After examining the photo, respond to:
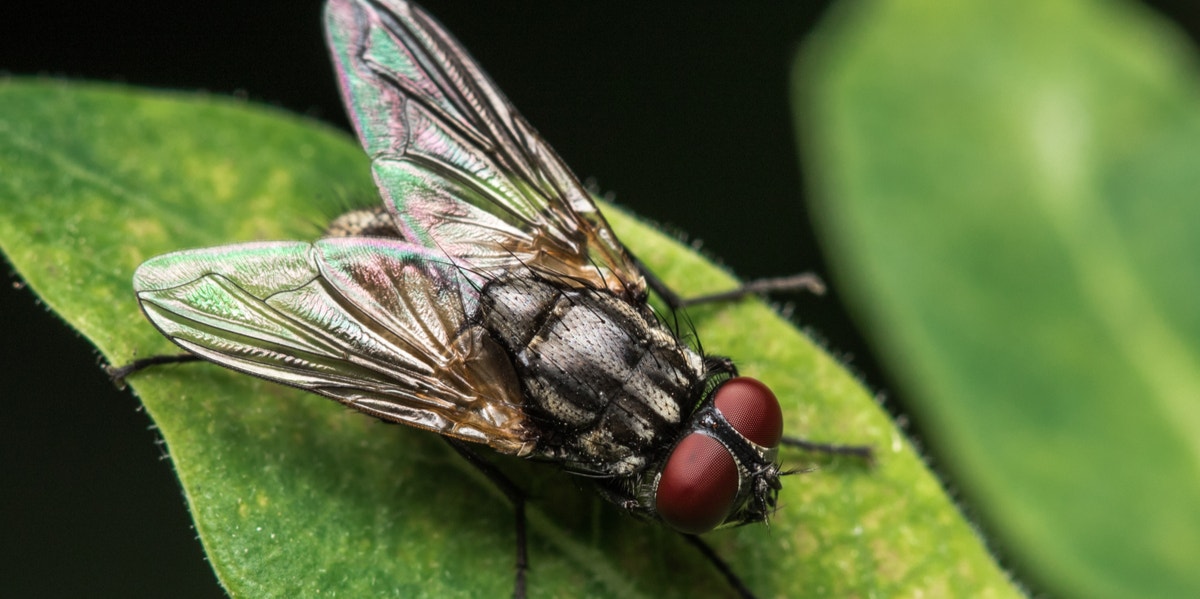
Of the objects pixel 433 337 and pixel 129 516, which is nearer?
pixel 433 337

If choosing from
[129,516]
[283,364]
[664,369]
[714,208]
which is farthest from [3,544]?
[714,208]

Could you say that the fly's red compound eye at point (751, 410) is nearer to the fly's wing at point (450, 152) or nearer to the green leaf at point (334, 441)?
the green leaf at point (334, 441)

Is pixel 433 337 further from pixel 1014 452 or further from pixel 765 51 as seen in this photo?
pixel 765 51

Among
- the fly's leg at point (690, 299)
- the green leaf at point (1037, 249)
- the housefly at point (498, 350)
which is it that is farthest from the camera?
the green leaf at point (1037, 249)

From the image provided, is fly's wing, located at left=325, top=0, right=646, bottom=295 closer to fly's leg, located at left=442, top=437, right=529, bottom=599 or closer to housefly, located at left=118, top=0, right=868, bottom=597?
housefly, located at left=118, top=0, right=868, bottom=597

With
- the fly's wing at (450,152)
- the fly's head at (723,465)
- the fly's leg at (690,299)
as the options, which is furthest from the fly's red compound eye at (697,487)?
the fly's wing at (450,152)

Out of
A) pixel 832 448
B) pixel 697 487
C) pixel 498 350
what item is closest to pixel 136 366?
pixel 498 350
